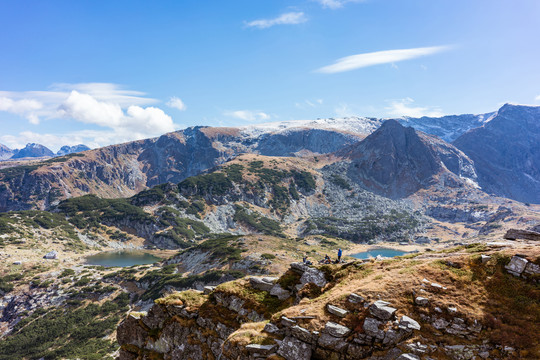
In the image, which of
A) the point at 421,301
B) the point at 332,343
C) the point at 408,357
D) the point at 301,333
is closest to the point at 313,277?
the point at 301,333

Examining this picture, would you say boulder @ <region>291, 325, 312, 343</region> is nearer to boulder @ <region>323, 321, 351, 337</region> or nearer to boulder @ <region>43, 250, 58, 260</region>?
boulder @ <region>323, 321, 351, 337</region>

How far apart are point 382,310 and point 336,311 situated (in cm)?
275

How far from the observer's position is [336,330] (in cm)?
1652

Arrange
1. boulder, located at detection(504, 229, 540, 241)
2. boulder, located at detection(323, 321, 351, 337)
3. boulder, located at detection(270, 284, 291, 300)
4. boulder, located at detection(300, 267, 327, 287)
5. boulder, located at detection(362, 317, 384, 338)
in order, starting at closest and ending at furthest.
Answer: boulder, located at detection(362, 317, 384, 338) < boulder, located at detection(323, 321, 351, 337) < boulder, located at detection(504, 229, 540, 241) < boulder, located at detection(300, 267, 327, 287) < boulder, located at detection(270, 284, 291, 300)

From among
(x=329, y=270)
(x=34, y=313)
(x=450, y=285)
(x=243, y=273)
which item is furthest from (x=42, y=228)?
(x=450, y=285)

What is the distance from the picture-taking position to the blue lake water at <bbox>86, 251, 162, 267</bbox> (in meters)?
133

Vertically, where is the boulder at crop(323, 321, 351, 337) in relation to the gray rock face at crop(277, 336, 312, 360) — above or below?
above

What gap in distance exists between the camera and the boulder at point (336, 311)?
17219 mm

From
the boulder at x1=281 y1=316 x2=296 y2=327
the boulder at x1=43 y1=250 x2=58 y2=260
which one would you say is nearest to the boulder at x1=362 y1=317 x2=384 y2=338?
the boulder at x1=281 y1=316 x2=296 y2=327

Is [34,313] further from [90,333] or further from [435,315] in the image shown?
[435,315]

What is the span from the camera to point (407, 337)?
611 inches

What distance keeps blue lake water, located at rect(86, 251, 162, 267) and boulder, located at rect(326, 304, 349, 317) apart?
453 feet

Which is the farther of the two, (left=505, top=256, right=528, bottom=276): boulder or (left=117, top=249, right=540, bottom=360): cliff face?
(left=505, top=256, right=528, bottom=276): boulder

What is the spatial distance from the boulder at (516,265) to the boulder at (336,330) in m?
10.8
